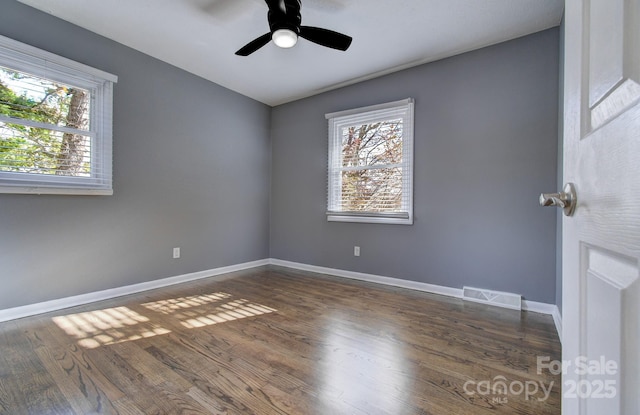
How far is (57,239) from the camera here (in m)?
2.48

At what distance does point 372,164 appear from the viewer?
11.8ft

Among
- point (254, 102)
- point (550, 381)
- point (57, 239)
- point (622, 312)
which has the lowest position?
point (550, 381)

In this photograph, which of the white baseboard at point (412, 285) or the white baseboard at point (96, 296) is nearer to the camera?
the white baseboard at point (96, 296)

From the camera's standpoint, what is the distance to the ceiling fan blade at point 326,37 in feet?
7.16

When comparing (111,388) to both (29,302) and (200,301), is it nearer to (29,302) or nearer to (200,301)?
(200,301)

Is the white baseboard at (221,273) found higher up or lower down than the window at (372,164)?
lower down

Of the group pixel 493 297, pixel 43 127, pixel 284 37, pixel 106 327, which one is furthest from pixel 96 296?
pixel 493 297

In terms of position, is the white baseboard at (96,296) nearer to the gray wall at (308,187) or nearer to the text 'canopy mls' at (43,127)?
the gray wall at (308,187)

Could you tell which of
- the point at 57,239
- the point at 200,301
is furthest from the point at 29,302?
the point at 200,301

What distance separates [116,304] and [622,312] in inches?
130

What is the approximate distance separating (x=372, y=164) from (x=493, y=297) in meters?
A: 1.98

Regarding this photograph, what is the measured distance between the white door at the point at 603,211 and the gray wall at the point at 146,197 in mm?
3459

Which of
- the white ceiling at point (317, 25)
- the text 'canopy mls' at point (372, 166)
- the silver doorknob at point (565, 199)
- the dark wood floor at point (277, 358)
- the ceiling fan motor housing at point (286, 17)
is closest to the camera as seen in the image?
the silver doorknob at point (565, 199)

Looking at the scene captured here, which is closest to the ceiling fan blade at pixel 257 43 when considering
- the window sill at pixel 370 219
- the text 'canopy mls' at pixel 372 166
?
the text 'canopy mls' at pixel 372 166
